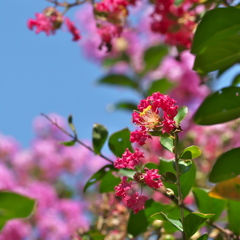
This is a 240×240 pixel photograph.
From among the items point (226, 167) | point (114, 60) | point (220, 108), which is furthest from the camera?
point (114, 60)

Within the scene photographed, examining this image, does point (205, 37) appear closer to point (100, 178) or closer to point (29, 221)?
point (100, 178)

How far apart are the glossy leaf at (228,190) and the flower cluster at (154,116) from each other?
0.34 feet

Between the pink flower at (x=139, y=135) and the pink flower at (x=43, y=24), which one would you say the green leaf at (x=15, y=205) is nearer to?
the pink flower at (x=139, y=135)

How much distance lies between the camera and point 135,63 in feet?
9.70

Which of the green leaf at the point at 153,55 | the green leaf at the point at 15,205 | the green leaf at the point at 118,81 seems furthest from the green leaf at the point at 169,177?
the green leaf at the point at 153,55

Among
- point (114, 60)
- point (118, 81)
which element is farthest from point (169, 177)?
point (114, 60)

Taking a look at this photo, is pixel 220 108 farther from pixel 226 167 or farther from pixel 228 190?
pixel 228 190

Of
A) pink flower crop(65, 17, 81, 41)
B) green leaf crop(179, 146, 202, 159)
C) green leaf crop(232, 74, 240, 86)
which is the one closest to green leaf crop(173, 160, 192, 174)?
green leaf crop(179, 146, 202, 159)

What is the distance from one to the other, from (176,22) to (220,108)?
0.42 m

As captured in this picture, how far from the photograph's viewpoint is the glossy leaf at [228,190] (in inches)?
23.8

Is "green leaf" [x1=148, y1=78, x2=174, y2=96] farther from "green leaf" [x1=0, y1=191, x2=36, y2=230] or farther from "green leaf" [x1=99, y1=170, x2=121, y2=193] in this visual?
"green leaf" [x1=0, y1=191, x2=36, y2=230]

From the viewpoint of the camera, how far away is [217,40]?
81 cm

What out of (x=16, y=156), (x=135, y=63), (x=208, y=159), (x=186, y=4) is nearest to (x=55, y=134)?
(x=16, y=156)

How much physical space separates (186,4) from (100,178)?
0.53 m
